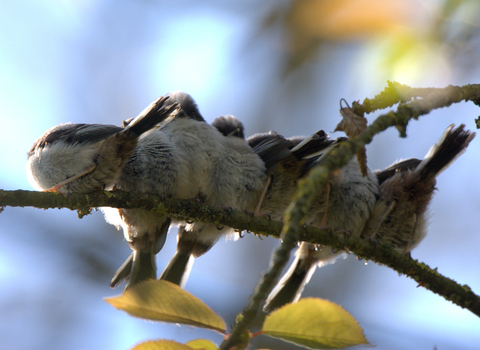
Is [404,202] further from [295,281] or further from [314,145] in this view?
[295,281]

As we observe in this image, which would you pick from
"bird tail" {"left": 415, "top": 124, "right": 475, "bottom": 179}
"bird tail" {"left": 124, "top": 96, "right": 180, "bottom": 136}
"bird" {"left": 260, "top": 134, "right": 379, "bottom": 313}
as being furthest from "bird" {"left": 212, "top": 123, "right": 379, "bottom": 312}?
"bird tail" {"left": 124, "top": 96, "right": 180, "bottom": 136}

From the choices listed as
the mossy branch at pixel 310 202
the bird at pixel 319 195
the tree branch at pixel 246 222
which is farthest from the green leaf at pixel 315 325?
the bird at pixel 319 195

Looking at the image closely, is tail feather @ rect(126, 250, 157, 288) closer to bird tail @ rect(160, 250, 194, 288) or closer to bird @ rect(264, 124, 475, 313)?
bird tail @ rect(160, 250, 194, 288)

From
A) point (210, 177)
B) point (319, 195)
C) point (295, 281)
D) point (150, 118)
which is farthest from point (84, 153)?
point (295, 281)

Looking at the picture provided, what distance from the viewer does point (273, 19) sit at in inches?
113

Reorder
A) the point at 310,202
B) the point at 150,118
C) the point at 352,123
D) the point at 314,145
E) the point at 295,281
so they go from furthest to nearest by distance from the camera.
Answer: the point at 295,281
the point at 314,145
the point at 150,118
the point at 352,123
the point at 310,202

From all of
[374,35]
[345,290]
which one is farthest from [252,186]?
[345,290]

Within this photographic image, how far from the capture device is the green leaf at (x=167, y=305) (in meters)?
0.97

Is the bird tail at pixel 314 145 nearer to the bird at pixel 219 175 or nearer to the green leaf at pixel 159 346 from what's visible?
the bird at pixel 219 175

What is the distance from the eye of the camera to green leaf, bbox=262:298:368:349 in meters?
0.95

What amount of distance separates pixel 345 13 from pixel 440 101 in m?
0.59

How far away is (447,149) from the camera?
311 cm

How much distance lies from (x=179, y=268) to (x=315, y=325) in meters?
2.47

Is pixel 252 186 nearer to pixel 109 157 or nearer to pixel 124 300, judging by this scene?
pixel 109 157
